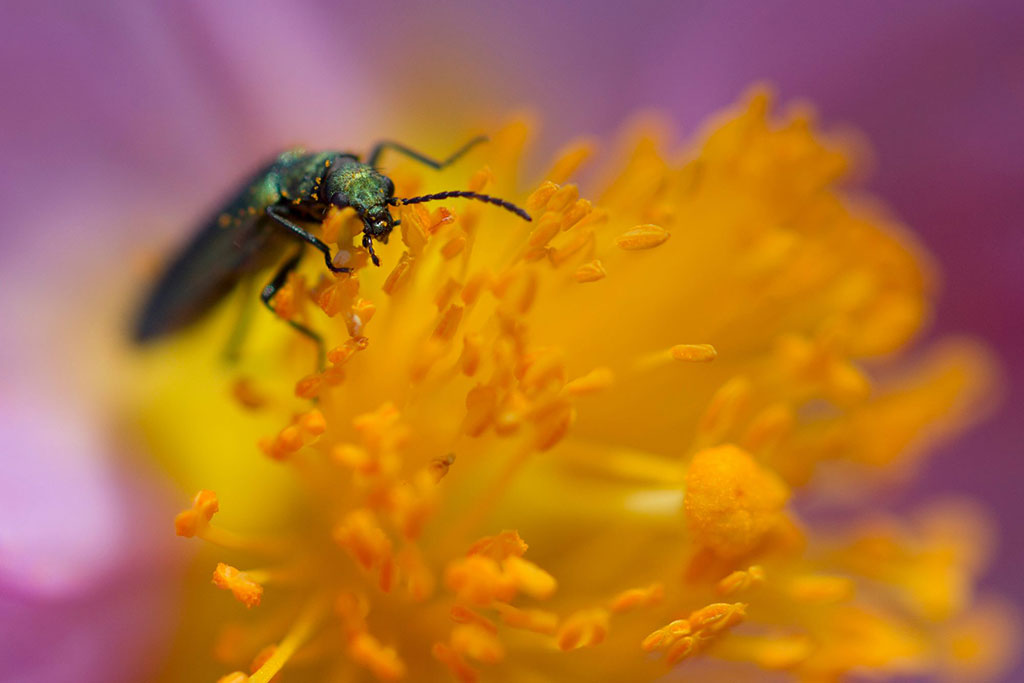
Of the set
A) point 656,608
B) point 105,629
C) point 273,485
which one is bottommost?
point 105,629

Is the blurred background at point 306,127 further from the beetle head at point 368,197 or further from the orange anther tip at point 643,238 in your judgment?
the orange anther tip at point 643,238

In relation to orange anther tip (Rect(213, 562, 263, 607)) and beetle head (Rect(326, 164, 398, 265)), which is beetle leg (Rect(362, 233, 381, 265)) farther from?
orange anther tip (Rect(213, 562, 263, 607))

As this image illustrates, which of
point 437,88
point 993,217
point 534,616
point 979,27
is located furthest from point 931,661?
point 437,88

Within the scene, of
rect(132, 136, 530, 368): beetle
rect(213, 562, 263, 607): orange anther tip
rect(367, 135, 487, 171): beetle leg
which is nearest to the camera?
rect(213, 562, 263, 607): orange anther tip

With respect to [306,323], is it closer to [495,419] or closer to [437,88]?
[495,419]

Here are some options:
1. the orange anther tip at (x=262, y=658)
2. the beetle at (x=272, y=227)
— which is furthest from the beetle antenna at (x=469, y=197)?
the orange anther tip at (x=262, y=658)

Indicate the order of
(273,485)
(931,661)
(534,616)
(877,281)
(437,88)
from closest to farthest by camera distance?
(534,616), (273,485), (877,281), (931,661), (437,88)

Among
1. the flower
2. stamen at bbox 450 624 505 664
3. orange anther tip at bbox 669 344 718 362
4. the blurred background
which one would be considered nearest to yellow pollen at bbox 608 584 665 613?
the flower
